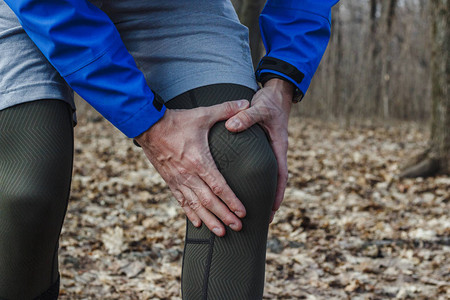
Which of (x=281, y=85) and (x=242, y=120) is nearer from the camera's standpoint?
(x=242, y=120)

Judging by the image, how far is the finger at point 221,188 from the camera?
3.94 ft

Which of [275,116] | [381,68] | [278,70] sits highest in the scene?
[278,70]

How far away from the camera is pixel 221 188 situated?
1.20m

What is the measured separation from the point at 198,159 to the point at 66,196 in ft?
1.34

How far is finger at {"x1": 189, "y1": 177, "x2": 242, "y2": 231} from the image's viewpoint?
1.21 m

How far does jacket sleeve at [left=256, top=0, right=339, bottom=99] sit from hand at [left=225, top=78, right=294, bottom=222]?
0.04 metres

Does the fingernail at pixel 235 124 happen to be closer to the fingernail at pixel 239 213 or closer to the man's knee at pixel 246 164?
the man's knee at pixel 246 164

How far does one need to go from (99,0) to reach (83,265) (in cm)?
238

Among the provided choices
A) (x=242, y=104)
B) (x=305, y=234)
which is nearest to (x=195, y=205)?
(x=242, y=104)

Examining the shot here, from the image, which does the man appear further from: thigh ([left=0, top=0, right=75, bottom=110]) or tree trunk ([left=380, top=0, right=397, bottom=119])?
tree trunk ([left=380, top=0, right=397, bottom=119])

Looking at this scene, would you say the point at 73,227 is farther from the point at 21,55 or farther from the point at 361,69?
the point at 361,69

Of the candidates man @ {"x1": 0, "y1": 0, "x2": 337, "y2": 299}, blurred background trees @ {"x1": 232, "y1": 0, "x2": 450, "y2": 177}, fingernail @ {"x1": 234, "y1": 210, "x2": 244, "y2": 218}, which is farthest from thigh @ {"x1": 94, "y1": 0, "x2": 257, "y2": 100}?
blurred background trees @ {"x1": 232, "y1": 0, "x2": 450, "y2": 177}

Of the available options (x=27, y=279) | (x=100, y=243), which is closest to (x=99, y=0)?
(x=27, y=279)

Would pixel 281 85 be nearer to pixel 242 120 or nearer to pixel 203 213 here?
pixel 242 120
